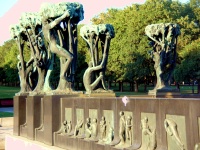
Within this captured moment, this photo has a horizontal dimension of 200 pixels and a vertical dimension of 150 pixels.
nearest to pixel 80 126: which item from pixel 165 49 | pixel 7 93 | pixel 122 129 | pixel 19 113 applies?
pixel 122 129

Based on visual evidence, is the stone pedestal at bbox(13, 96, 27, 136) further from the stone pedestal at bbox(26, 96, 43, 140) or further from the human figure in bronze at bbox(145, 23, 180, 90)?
the human figure in bronze at bbox(145, 23, 180, 90)

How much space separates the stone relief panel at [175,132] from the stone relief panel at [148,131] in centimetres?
37

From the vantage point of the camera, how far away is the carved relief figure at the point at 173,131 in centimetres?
533

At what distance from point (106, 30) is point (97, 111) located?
3580 millimetres

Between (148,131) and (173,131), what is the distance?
2.21 ft

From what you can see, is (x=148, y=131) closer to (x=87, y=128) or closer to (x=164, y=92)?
(x=87, y=128)

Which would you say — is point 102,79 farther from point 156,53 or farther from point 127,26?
point 127,26

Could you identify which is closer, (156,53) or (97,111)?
(97,111)

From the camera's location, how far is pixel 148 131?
19.8 feet

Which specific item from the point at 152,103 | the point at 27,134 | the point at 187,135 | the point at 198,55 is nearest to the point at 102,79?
the point at 27,134

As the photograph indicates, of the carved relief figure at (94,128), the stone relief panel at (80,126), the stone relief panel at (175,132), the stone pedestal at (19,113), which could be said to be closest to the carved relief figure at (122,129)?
the carved relief figure at (94,128)

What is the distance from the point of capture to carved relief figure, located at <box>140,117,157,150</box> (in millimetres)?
5867

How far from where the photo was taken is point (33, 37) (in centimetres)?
1242

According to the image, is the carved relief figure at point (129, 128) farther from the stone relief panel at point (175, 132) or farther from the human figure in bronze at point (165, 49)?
the human figure in bronze at point (165, 49)
